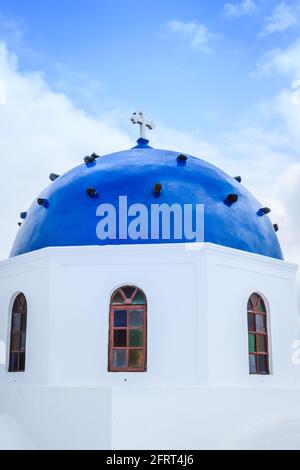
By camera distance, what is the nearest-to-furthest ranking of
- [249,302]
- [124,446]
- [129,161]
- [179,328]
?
1. [124,446]
2. [179,328]
3. [249,302]
4. [129,161]

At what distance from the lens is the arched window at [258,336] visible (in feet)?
38.4

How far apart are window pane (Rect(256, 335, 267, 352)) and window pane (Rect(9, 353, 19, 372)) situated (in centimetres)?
466

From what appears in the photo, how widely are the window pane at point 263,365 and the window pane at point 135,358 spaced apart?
97.4 inches

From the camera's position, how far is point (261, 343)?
1194cm

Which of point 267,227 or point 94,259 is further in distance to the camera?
point 267,227

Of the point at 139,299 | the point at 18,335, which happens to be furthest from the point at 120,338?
the point at 18,335

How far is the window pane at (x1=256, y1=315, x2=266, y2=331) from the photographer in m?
11.9

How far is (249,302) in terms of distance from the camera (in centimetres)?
1177

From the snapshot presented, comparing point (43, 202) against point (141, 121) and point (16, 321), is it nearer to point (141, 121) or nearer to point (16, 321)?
point (16, 321)

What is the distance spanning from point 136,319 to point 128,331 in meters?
0.25

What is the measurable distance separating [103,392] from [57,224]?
3519mm
